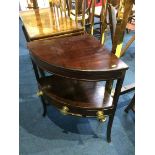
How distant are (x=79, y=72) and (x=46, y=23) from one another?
66 cm

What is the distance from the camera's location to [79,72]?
35.3 inches

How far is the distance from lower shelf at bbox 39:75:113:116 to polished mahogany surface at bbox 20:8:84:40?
321 millimetres

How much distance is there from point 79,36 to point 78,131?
0.72 metres

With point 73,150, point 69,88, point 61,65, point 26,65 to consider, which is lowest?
point 73,150

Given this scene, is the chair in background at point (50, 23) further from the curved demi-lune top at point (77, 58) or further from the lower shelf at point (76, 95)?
the lower shelf at point (76, 95)

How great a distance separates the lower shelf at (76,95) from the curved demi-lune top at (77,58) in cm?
23

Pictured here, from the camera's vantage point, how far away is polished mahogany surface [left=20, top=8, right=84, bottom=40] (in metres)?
1.24

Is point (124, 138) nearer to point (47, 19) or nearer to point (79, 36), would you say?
point (79, 36)

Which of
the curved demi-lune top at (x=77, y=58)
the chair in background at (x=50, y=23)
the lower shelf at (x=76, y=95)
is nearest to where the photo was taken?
the curved demi-lune top at (x=77, y=58)

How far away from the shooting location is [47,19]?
1.45m

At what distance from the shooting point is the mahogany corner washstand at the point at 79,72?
91 cm

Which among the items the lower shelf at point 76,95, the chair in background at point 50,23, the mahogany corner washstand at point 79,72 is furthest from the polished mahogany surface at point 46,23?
the lower shelf at point 76,95

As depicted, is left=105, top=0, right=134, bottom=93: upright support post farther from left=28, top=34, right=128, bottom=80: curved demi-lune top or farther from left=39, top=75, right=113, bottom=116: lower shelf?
left=39, top=75, right=113, bottom=116: lower shelf
